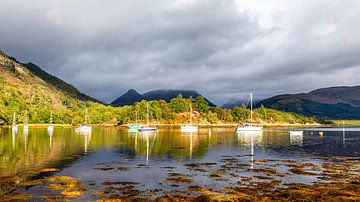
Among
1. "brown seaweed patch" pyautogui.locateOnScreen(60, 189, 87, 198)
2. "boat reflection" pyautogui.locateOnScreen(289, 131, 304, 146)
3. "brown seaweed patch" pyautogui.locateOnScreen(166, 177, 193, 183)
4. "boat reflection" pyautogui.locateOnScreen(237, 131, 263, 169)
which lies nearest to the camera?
"brown seaweed patch" pyautogui.locateOnScreen(60, 189, 87, 198)

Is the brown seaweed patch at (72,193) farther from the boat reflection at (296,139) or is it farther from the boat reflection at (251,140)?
the boat reflection at (296,139)

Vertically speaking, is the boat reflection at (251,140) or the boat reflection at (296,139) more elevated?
the boat reflection at (251,140)

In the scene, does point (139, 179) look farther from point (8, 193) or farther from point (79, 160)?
point (79, 160)

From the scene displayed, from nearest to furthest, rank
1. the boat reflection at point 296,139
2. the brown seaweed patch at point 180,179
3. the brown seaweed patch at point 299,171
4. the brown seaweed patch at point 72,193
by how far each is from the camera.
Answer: the brown seaweed patch at point 72,193
the brown seaweed patch at point 180,179
the brown seaweed patch at point 299,171
the boat reflection at point 296,139

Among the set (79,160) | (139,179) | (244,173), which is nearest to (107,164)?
(79,160)

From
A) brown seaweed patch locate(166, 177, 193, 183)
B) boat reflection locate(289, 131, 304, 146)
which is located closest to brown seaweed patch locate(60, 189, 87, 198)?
brown seaweed patch locate(166, 177, 193, 183)

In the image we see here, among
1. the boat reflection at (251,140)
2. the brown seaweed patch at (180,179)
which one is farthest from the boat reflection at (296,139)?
the brown seaweed patch at (180,179)

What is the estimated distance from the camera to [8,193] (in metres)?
34.3

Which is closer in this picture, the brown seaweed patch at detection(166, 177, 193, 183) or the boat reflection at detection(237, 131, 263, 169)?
the brown seaweed patch at detection(166, 177, 193, 183)

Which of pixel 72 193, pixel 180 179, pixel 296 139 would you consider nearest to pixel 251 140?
pixel 296 139

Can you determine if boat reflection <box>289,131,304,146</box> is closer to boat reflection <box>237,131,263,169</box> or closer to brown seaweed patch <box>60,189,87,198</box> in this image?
boat reflection <box>237,131,263,169</box>

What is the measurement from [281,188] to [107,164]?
107 feet

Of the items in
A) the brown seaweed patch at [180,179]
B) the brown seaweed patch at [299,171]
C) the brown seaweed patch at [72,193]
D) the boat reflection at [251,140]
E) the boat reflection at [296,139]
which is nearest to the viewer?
the brown seaweed patch at [72,193]

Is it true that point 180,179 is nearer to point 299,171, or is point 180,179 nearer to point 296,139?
point 299,171
